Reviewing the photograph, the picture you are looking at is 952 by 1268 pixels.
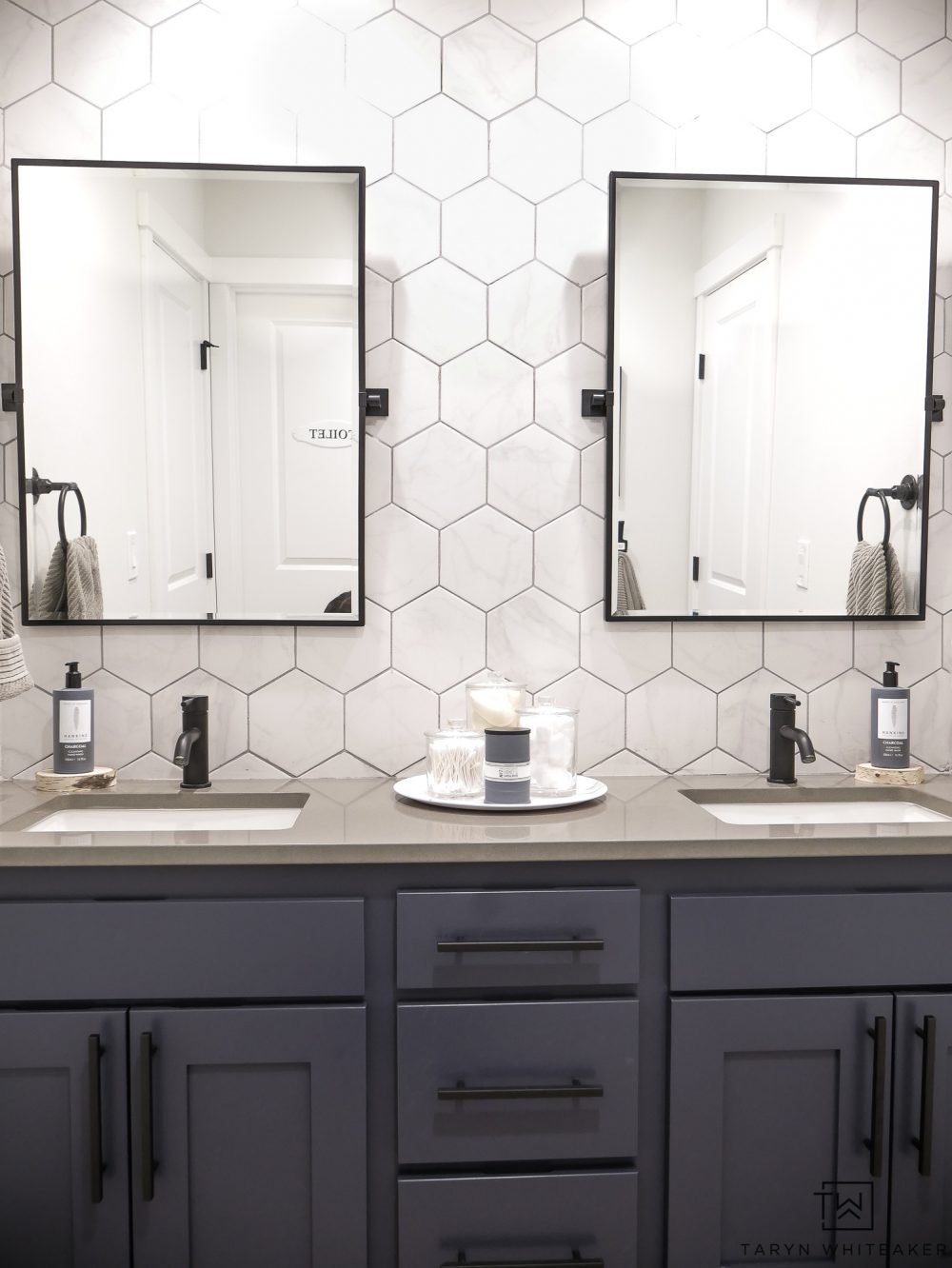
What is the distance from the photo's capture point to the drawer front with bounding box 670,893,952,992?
1510 mm

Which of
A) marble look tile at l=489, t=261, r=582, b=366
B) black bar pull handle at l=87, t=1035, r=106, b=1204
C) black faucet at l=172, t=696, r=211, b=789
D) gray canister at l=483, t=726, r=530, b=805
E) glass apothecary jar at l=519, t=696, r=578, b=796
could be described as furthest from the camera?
marble look tile at l=489, t=261, r=582, b=366

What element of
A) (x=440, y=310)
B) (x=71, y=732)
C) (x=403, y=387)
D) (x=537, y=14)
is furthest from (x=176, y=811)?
(x=537, y=14)

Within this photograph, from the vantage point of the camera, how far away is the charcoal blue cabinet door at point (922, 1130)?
1.51m

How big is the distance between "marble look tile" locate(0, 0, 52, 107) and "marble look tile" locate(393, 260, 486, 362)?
0.77 metres

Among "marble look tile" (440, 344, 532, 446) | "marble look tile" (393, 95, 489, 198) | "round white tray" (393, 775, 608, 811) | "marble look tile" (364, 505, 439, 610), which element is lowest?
"round white tray" (393, 775, 608, 811)

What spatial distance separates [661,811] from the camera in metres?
1.70

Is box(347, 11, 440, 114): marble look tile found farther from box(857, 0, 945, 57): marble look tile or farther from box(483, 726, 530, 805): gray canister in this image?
box(483, 726, 530, 805): gray canister

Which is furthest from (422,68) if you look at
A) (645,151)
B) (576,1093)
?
(576,1093)

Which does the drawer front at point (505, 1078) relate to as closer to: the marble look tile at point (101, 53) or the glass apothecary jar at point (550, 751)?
the glass apothecary jar at point (550, 751)

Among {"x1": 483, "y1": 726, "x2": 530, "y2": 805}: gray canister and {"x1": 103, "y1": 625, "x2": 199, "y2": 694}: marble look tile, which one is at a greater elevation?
{"x1": 103, "y1": 625, "x2": 199, "y2": 694}: marble look tile

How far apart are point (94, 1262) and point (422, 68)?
2.07m

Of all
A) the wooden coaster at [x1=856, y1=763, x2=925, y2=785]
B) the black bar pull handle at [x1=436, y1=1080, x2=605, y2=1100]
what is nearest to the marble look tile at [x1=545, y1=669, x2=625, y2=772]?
the wooden coaster at [x1=856, y1=763, x2=925, y2=785]

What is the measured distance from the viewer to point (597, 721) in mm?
2025

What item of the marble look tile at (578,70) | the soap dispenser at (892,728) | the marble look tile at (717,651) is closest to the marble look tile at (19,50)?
the marble look tile at (578,70)
